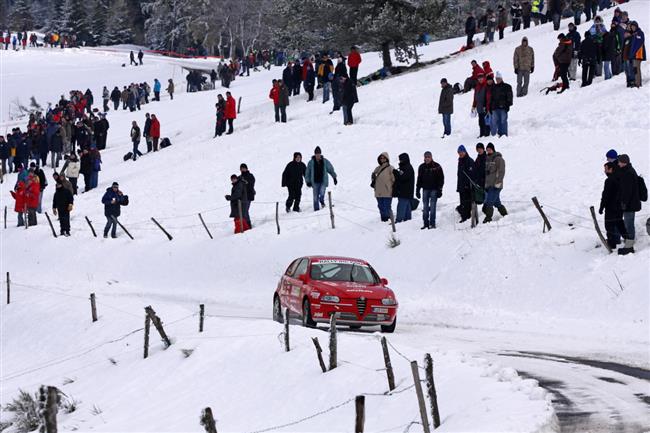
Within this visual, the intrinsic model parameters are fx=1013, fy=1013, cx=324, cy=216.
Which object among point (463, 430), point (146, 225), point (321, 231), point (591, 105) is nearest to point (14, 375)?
point (321, 231)

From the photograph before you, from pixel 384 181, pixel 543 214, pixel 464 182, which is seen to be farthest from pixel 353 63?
pixel 543 214

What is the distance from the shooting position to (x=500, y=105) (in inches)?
1068

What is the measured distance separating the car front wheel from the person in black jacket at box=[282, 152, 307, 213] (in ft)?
33.5

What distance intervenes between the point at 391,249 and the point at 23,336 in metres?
8.89

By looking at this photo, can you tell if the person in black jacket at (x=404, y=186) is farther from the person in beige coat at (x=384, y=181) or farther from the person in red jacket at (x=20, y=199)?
the person in red jacket at (x=20, y=199)

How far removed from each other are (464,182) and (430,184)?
0.80 m

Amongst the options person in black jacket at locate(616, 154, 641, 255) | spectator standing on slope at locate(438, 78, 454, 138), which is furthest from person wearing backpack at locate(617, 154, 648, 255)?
spectator standing on slope at locate(438, 78, 454, 138)

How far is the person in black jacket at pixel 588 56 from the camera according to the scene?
29.4 m

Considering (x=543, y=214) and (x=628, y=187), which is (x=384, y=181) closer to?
(x=543, y=214)

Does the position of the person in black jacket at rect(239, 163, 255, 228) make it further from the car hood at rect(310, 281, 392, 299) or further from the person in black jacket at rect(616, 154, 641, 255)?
the person in black jacket at rect(616, 154, 641, 255)

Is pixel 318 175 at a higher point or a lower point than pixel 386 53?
lower

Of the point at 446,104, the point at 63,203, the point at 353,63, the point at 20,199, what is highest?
the point at 353,63

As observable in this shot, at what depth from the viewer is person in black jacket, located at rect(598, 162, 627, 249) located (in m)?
18.2

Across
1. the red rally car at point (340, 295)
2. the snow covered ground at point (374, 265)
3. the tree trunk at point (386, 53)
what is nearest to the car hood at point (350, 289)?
the red rally car at point (340, 295)
